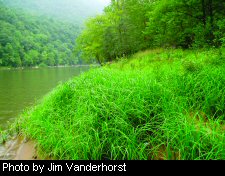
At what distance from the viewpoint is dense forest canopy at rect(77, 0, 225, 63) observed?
14125mm

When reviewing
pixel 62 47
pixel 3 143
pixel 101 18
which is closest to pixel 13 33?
pixel 62 47

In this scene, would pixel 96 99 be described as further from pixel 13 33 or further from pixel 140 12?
pixel 13 33

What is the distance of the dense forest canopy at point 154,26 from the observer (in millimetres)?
14125

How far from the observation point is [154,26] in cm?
1964

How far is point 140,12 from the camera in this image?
25.7 m
